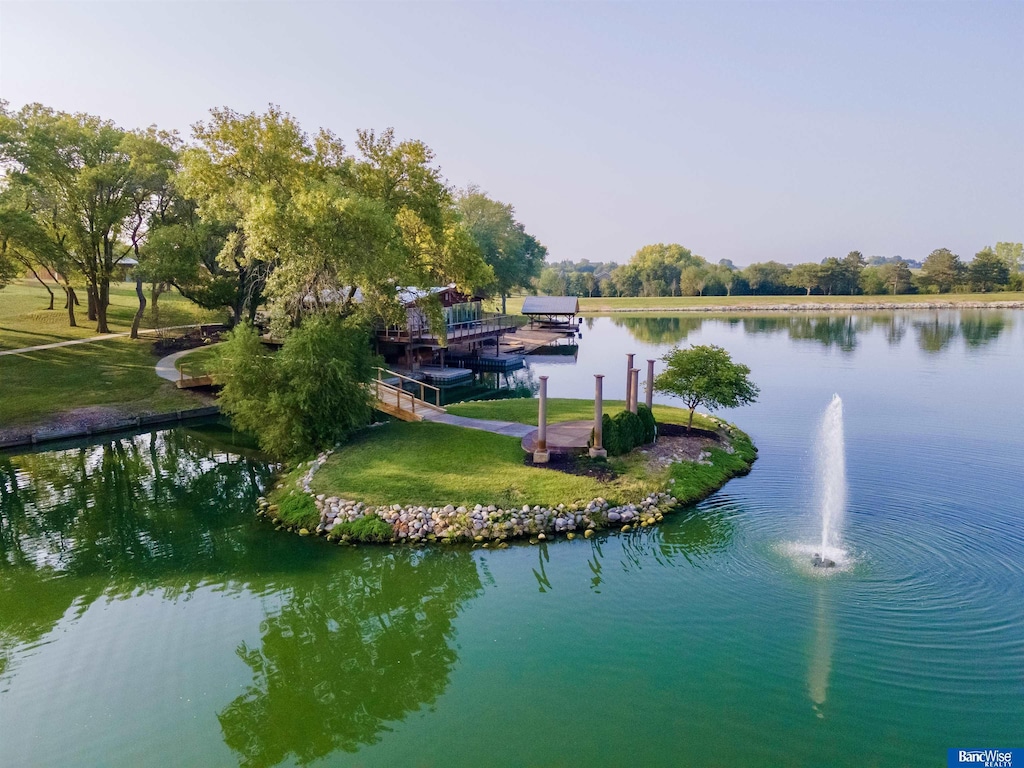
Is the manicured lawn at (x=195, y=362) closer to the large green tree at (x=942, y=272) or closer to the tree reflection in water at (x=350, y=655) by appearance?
the tree reflection in water at (x=350, y=655)

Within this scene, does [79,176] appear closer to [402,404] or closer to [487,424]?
[402,404]

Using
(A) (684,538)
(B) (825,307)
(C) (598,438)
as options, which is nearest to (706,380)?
(C) (598,438)

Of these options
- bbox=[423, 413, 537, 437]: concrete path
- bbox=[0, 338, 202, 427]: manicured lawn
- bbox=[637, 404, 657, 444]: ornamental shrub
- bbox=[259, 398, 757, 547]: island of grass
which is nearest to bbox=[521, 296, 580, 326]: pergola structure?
bbox=[0, 338, 202, 427]: manicured lawn

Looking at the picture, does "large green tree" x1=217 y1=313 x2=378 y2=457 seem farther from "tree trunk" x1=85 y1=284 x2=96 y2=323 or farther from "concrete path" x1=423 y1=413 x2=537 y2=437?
"tree trunk" x1=85 y1=284 x2=96 y2=323

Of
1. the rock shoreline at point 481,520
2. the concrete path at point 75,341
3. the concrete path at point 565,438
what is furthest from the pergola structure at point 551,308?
the rock shoreline at point 481,520

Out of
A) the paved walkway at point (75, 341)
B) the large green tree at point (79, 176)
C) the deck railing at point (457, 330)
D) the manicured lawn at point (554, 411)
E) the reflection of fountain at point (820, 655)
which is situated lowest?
the reflection of fountain at point (820, 655)
